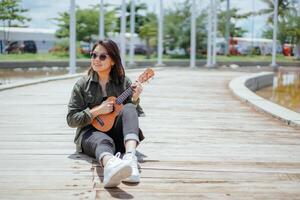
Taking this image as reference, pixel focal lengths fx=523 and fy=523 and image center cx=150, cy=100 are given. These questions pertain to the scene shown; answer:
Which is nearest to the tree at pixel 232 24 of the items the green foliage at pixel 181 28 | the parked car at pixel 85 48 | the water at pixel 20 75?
the green foliage at pixel 181 28

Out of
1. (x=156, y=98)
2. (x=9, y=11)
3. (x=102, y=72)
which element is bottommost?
(x=156, y=98)

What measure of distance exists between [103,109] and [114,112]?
0.13 meters

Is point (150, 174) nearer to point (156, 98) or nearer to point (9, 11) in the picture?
point (156, 98)

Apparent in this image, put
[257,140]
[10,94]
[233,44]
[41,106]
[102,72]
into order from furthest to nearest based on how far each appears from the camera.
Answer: [233,44] < [10,94] < [41,106] < [257,140] < [102,72]

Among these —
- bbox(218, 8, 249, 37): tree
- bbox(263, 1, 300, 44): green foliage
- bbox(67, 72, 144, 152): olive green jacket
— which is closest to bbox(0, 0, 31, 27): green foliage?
bbox(67, 72, 144, 152): olive green jacket

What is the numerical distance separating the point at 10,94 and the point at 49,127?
5.06 m

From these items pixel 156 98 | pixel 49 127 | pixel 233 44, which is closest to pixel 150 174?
pixel 49 127

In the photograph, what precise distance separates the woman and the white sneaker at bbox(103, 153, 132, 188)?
0.40 meters

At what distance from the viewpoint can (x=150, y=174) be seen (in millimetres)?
4215

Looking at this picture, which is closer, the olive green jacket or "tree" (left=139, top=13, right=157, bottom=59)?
the olive green jacket

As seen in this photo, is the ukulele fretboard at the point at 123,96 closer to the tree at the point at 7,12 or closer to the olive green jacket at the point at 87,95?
the olive green jacket at the point at 87,95

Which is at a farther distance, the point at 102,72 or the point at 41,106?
the point at 41,106

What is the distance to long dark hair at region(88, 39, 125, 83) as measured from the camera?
4.55 m

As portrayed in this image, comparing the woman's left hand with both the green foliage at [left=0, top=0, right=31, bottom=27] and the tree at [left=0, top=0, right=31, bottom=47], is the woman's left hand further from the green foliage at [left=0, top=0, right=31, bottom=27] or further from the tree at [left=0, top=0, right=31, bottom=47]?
the green foliage at [left=0, top=0, right=31, bottom=27]
